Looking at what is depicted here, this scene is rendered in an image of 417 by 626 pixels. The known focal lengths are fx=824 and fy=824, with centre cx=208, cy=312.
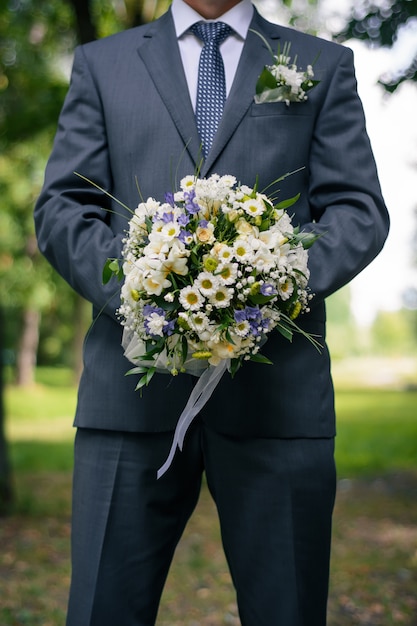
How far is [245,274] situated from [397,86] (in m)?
2.48

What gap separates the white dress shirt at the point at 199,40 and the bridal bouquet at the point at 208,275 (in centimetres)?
62

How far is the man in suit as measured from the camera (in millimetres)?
2307

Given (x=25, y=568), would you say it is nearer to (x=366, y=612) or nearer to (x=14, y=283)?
(x=366, y=612)

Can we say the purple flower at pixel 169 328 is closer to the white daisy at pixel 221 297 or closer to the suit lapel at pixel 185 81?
the white daisy at pixel 221 297

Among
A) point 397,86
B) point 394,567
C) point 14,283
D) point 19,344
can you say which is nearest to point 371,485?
point 394,567

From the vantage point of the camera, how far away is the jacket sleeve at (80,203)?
87.7 inches

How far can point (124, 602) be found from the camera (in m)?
2.34

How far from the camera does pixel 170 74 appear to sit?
2.41m

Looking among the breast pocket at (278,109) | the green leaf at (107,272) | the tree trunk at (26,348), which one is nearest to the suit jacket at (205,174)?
the breast pocket at (278,109)

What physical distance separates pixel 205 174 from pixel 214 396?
24.6 inches

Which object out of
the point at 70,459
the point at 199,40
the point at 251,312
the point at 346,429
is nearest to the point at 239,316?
the point at 251,312

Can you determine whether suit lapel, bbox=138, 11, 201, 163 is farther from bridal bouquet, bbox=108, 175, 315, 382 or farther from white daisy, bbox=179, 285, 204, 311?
white daisy, bbox=179, 285, 204, 311

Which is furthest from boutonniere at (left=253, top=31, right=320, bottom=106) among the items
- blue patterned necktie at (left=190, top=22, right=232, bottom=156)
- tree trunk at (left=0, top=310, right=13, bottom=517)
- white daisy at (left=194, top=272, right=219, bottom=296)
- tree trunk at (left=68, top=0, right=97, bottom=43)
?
tree trunk at (left=0, top=310, right=13, bottom=517)

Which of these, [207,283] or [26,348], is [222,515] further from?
[26,348]
